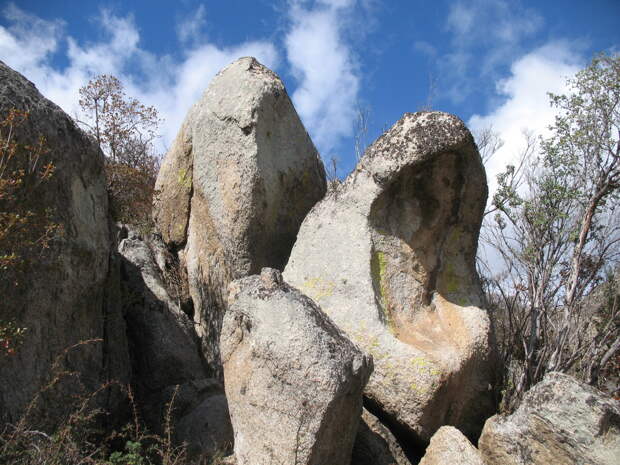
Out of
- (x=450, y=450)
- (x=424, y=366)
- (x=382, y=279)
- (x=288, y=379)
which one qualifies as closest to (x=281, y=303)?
(x=288, y=379)

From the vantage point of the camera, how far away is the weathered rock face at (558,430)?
187 inches

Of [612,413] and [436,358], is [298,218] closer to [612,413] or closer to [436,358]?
[436,358]

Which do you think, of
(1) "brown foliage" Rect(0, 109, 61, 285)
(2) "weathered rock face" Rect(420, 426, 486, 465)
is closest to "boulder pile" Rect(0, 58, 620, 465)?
(2) "weathered rock face" Rect(420, 426, 486, 465)

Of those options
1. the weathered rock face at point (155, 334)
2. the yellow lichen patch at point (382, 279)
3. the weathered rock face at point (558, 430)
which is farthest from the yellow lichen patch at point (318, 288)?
the weathered rock face at point (558, 430)

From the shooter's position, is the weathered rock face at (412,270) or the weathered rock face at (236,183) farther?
the weathered rock face at (236,183)

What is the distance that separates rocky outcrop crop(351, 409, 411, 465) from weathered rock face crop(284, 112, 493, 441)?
15 centimetres

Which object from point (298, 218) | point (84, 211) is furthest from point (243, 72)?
point (84, 211)

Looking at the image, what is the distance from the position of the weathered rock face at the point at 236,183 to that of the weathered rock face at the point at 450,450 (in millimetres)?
2709

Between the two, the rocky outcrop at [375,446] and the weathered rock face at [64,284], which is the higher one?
the weathered rock face at [64,284]

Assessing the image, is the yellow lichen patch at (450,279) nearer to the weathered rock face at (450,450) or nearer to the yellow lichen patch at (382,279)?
the yellow lichen patch at (382,279)

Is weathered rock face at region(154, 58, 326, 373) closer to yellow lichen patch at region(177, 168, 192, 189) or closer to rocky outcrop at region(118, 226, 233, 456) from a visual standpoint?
yellow lichen patch at region(177, 168, 192, 189)

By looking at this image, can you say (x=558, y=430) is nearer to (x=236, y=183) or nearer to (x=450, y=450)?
(x=450, y=450)

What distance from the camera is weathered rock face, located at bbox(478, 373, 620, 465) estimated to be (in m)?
4.75

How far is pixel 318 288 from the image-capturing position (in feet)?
19.2
